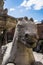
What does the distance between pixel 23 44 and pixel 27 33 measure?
0.60 ft

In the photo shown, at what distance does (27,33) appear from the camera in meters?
1.93

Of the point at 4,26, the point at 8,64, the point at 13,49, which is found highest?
the point at 4,26

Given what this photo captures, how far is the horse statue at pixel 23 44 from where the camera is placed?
194 cm

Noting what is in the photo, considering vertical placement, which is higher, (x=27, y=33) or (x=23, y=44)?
(x=27, y=33)

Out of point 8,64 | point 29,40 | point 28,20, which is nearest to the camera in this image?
point 29,40

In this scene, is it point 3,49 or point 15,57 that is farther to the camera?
point 3,49

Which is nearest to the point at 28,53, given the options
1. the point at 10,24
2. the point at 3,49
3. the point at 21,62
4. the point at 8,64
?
the point at 21,62

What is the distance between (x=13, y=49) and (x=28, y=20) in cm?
41

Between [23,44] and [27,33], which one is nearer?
[27,33]

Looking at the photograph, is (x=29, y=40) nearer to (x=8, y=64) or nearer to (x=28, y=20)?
(x=28, y=20)

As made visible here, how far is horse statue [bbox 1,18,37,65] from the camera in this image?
1.94 meters

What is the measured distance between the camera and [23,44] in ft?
6.77

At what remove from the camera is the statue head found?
1.93 meters

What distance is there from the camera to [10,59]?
228cm
